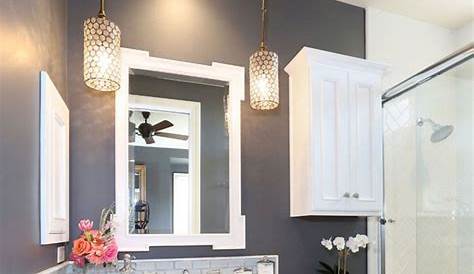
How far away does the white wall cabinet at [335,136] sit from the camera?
2.58 metres

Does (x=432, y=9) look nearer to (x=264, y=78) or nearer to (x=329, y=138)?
(x=329, y=138)

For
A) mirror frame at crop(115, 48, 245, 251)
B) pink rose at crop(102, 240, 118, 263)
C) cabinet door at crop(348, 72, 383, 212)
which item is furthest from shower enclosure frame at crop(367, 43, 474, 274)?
pink rose at crop(102, 240, 118, 263)

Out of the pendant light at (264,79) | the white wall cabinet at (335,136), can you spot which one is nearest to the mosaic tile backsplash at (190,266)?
the white wall cabinet at (335,136)

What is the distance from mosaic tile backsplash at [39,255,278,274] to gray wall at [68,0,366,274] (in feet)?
0.13

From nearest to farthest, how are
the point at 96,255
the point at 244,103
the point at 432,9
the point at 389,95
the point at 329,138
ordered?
1. the point at 96,255
2. the point at 329,138
3. the point at 244,103
4. the point at 389,95
5. the point at 432,9

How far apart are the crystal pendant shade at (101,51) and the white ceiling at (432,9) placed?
5.98ft

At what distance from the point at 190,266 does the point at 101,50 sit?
4.20 ft

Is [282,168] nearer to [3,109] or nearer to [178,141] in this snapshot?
[178,141]

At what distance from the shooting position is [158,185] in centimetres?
244

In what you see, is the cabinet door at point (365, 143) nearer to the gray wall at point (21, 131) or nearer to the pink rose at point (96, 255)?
the pink rose at point (96, 255)

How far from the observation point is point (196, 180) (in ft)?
8.35

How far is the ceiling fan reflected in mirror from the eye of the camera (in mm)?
2418

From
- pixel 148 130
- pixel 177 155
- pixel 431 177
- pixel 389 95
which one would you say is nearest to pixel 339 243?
pixel 431 177

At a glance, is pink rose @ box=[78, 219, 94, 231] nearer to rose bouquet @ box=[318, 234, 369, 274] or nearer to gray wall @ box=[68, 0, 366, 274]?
gray wall @ box=[68, 0, 366, 274]
